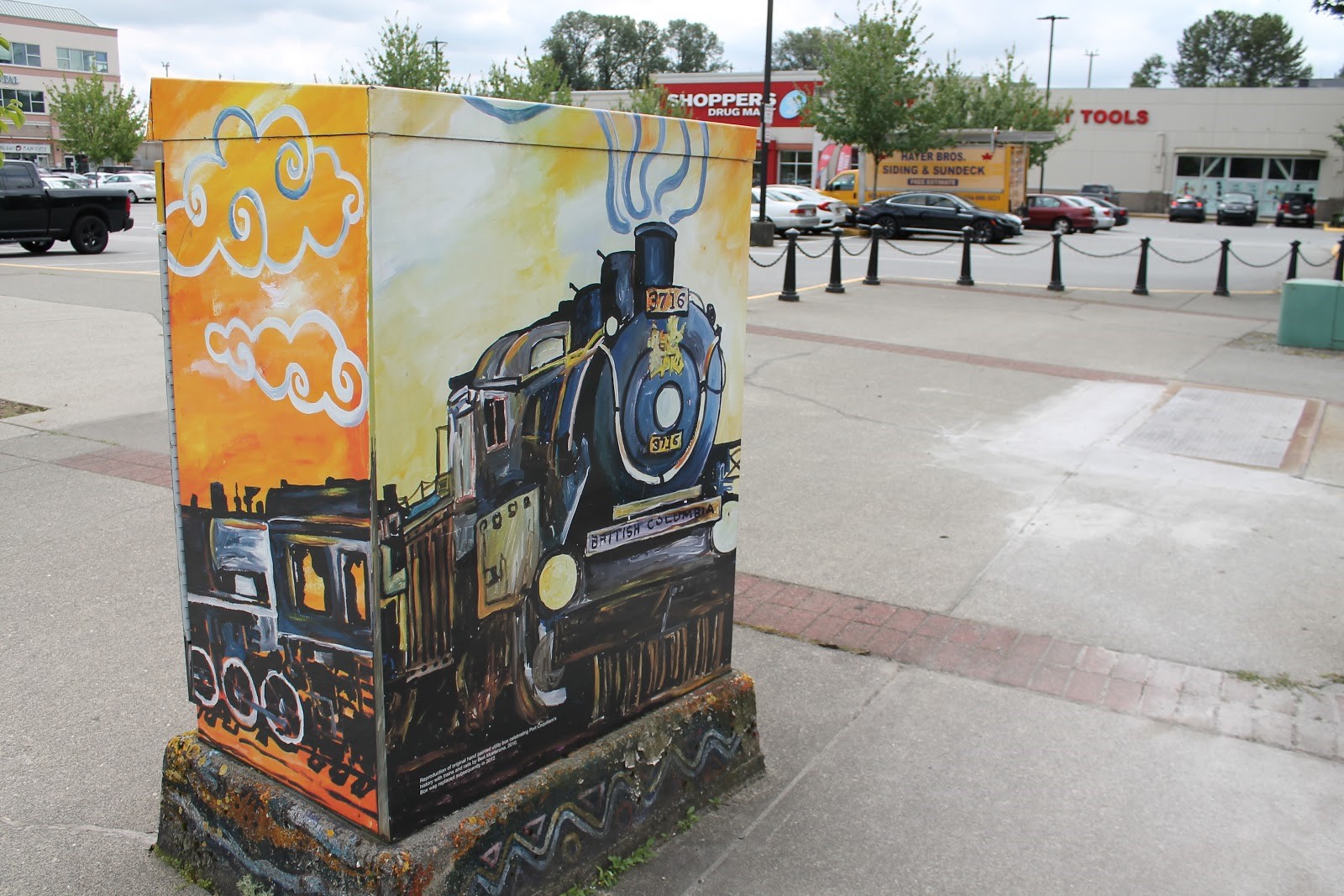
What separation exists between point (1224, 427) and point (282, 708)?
8111 millimetres

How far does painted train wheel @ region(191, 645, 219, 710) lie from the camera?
3.04m

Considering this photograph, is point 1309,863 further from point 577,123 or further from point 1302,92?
point 1302,92

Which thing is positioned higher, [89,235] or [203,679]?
[89,235]

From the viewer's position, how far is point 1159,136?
58875mm

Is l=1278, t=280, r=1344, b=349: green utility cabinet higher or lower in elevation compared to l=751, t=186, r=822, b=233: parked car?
lower

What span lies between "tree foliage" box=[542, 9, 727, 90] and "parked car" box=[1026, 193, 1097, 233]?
81449 mm

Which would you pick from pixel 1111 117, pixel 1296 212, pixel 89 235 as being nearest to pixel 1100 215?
pixel 1296 212

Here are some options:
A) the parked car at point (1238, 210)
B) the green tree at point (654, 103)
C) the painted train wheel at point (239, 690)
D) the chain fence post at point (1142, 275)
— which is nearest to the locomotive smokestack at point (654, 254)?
the painted train wheel at point (239, 690)

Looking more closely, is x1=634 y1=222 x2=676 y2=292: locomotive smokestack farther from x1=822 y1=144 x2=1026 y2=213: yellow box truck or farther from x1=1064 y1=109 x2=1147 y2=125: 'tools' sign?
x1=1064 y1=109 x2=1147 y2=125: 'tools' sign

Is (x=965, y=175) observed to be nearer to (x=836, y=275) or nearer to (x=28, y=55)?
(x=836, y=275)

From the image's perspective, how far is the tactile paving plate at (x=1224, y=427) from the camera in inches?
317

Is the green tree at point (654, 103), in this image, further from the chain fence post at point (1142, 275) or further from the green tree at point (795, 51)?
the green tree at point (795, 51)

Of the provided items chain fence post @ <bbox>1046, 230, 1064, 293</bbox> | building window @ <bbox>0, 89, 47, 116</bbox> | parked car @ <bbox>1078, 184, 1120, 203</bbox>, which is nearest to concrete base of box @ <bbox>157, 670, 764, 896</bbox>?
chain fence post @ <bbox>1046, 230, 1064, 293</bbox>

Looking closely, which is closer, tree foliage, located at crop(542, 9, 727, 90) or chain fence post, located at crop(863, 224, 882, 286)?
chain fence post, located at crop(863, 224, 882, 286)
